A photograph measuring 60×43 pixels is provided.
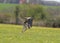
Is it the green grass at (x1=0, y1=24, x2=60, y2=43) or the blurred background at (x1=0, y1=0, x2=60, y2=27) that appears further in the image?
the blurred background at (x1=0, y1=0, x2=60, y2=27)

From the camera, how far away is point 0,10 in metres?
63.2

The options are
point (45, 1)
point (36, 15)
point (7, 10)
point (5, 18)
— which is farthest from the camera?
point (45, 1)

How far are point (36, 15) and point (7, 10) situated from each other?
7.25m

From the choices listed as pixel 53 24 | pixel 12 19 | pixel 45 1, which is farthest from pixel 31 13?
pixel 45 1

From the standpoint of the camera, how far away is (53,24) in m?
51.2

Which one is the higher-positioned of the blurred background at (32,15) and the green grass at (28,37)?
the green grass at (28,37)

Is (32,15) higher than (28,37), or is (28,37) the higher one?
(28,37)

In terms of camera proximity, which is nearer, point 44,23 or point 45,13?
point 44,23

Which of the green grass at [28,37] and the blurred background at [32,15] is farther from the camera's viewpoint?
the blurred background at [32,15]

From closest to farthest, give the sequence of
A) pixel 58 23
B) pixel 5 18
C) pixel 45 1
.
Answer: pixel 58 23, pixel 5 18, pixel 45 1

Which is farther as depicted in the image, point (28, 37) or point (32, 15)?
point (32, 15)

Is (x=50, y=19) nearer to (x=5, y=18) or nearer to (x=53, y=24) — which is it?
(x=53, y=24)

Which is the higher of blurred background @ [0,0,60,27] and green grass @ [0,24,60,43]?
green grass @ [0,24,60,43]

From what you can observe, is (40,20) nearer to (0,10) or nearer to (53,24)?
(53,24)
